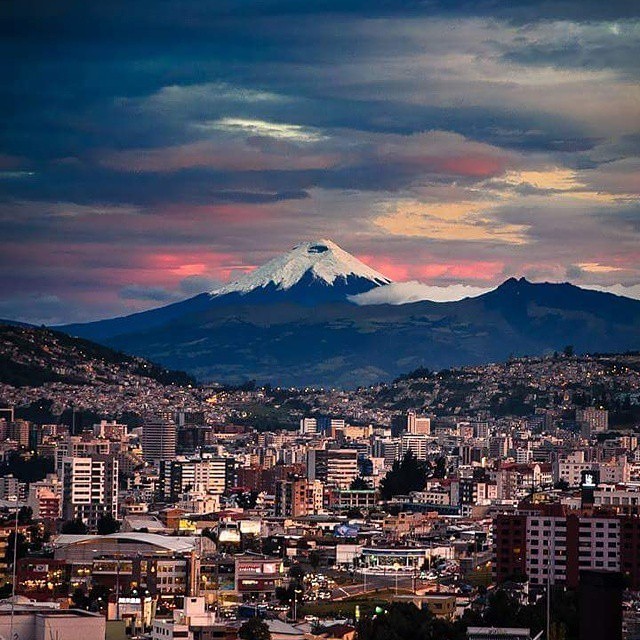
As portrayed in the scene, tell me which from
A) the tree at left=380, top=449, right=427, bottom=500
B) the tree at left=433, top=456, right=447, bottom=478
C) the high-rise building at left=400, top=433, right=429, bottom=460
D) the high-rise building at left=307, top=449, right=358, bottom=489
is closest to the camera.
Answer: the tree at left=380, top=449, right=427, bottom=500

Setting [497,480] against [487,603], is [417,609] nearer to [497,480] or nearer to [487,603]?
[487,603]

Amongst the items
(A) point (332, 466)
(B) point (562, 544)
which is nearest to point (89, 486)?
(A) point (332, 466)

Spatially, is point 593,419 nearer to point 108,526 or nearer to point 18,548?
point 108,526

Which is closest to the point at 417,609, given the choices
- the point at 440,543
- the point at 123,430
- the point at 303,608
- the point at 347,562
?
the point at 303,608

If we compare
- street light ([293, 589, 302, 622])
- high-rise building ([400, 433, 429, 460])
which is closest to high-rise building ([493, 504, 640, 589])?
street light ([293, 589, 302, 622])

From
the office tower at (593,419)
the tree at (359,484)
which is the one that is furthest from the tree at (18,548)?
the office tower at (593,419)

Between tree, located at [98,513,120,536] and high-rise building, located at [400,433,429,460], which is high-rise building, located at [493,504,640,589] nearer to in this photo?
tree, located at [98,513,120,536]
